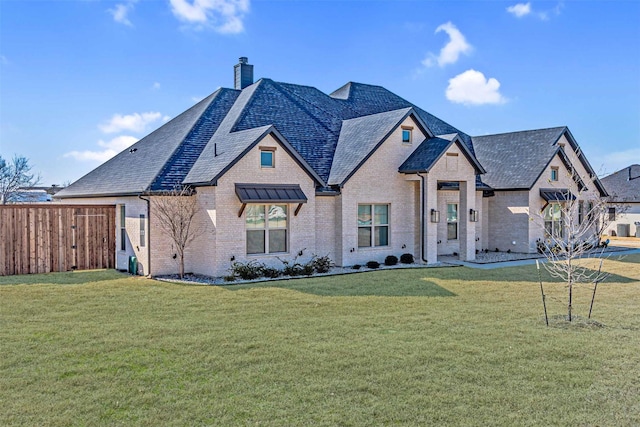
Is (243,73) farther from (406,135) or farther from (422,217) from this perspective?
(422,217)

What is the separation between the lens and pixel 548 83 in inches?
789

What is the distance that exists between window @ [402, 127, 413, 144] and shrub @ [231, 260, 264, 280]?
8903mm

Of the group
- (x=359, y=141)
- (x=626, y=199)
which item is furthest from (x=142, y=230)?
(x=626, y=199)

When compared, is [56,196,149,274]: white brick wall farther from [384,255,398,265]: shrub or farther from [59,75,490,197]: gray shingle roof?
[384,255,398,265]: shrub

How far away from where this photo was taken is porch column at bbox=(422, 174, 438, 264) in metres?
20.6

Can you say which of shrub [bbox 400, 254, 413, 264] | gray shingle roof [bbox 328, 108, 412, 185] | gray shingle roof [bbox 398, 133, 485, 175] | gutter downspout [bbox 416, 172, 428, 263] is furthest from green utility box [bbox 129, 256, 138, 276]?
gutter downspout [bbox 416, 172, 428, 263]

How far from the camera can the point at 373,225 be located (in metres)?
20.7

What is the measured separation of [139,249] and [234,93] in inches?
420

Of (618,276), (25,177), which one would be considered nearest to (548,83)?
(618,276)

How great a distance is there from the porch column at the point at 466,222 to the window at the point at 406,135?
321 centimetres

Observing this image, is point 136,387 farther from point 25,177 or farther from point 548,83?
point 25,177

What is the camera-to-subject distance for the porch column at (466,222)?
2194cm

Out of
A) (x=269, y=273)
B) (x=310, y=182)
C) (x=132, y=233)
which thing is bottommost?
(x=269, y=273)

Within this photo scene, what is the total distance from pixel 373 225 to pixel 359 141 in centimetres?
380
